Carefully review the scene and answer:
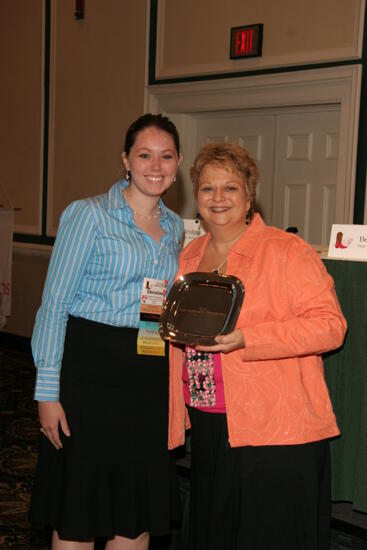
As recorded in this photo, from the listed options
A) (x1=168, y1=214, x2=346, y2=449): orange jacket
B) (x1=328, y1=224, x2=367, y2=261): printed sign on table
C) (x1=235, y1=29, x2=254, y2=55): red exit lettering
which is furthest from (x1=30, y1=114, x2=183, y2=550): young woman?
(x1=235, y1=29, x2=254, y2=55): red exit lettering

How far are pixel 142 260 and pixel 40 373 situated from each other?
47 cm

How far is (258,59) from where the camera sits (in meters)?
4.71

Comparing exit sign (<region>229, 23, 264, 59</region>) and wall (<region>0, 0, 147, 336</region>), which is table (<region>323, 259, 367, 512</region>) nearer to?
exit sign (<region>229, 23, 264, 59</region>)

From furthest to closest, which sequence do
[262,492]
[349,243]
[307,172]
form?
[307,172] < [349,243] < [262,492]

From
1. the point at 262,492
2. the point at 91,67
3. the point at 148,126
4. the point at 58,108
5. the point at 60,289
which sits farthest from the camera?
the point at 58,108

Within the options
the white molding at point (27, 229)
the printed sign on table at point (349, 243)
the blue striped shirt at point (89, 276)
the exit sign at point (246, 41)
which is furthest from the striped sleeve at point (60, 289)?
the white molding at point (27, 229)

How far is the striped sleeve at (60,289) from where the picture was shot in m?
2.04

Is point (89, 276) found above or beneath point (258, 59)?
beneath

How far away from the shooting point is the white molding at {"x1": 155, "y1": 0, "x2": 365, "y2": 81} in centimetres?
421

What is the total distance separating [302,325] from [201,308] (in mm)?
330

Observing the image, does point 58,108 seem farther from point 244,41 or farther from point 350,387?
point 350,387

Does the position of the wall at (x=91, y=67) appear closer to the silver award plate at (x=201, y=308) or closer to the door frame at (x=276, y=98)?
the door frame at (x=276, y=98)

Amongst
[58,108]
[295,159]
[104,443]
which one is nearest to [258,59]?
[295,159]

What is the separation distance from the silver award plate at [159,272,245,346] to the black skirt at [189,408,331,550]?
0.27 meters
